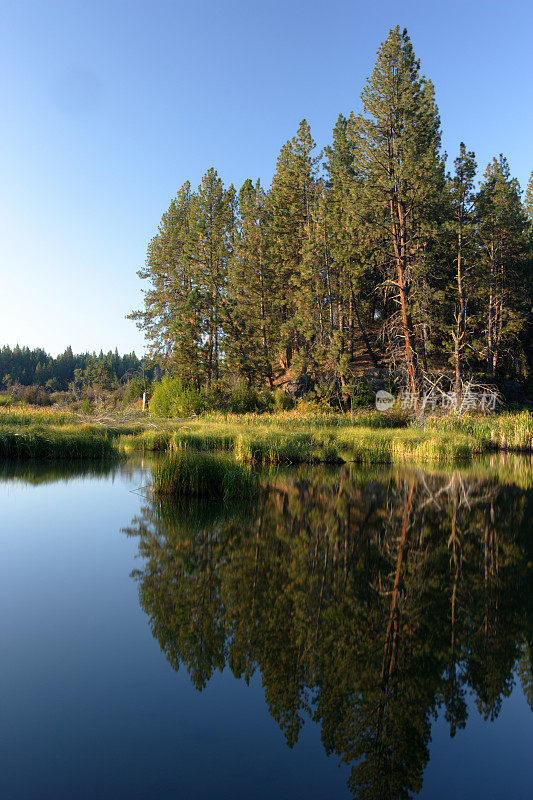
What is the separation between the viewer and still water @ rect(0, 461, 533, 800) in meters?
2.39

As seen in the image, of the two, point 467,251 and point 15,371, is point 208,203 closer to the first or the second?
point 467,251

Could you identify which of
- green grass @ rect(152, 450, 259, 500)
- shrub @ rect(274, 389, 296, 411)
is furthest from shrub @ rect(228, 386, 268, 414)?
green grass @ rect(152, 450, 259, 500)

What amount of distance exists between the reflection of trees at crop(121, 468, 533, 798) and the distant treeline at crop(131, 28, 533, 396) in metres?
20.1

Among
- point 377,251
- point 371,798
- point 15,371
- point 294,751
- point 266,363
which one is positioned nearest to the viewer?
point 371,798

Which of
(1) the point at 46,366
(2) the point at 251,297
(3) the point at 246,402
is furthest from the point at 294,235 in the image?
(1) the point at 46,366

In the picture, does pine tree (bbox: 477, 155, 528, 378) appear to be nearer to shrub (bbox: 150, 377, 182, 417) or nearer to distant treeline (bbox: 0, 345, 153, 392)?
shrub (bbox: 150, 377, 182, 417)

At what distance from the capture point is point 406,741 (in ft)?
8.67

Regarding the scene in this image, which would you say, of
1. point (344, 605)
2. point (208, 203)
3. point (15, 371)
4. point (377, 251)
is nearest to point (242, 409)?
point (377, 251)

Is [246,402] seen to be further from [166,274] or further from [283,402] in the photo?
[166,274]

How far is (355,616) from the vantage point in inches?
161

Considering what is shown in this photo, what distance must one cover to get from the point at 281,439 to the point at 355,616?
13.1m

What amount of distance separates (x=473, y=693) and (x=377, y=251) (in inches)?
1085

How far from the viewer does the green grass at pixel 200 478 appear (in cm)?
957

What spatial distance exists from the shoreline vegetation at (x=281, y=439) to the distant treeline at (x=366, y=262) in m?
Answer: 5.01
